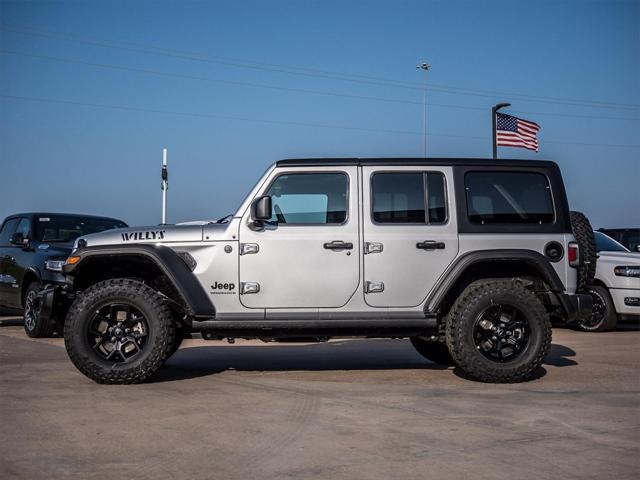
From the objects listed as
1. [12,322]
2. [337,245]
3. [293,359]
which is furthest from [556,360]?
[12,322]

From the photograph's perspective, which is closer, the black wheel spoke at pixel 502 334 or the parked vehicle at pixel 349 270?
the parked vehicle at pixel 349 270

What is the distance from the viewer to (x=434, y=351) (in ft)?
28.2

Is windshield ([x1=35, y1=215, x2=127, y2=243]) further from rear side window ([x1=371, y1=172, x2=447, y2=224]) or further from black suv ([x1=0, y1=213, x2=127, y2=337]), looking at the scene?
rear side window ([x1=371, y1=172, x2=447, y2=224])

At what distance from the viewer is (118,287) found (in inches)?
276

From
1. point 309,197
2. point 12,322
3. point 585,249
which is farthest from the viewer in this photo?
point 12,322

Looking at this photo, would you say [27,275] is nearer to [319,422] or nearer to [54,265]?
[54,265]

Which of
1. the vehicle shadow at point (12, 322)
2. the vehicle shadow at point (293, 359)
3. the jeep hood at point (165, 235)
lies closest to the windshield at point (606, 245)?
the vehicle shadow at point (293, 359)

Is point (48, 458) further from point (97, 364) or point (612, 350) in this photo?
point (612, 350)

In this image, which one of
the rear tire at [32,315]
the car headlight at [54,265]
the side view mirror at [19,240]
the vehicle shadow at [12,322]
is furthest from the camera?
the vehicle shadow at [12,322]

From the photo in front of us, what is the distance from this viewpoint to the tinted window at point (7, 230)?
12.8 metres

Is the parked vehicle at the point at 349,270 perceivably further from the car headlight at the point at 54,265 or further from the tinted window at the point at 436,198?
the car headlight at the point at 54,265

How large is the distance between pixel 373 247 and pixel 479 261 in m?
0.99

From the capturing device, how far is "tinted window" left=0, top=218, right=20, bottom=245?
12.8 meters

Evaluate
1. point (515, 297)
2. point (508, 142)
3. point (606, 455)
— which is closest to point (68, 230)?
point (515, 297)
